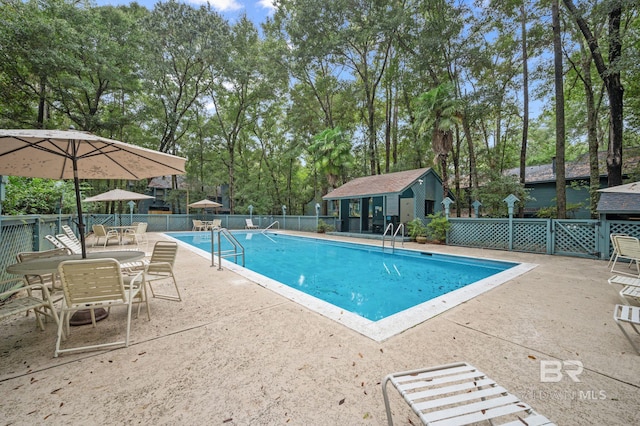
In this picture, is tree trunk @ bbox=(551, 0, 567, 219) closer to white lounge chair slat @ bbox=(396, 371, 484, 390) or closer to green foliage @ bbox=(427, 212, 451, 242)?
green foliage @ bbox=(427, 212, 451, 242)

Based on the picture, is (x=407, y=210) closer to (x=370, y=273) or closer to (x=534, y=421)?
(x=370, y=273)

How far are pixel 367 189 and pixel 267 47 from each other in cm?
1398

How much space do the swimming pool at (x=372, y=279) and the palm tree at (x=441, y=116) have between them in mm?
5964

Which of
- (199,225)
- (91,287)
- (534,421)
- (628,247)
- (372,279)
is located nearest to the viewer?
(534,421)

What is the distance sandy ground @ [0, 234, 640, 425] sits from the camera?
1716 mm

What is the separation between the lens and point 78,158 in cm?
343

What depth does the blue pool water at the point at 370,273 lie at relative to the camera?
4965 mm

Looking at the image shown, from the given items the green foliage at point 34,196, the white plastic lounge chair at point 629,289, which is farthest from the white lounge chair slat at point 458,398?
the green foliage at point 34,196

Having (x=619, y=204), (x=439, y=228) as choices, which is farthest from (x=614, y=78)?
(x=439, y=228)

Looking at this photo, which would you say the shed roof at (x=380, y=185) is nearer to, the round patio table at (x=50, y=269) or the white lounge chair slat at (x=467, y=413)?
the round patio table at (x=50, y=269)

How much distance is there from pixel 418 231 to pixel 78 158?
1150cm

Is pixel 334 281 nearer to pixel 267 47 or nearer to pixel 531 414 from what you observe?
pixel 531 414

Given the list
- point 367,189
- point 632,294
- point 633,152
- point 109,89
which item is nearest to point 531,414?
point 632,294

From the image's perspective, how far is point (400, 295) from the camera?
519 centimetres
